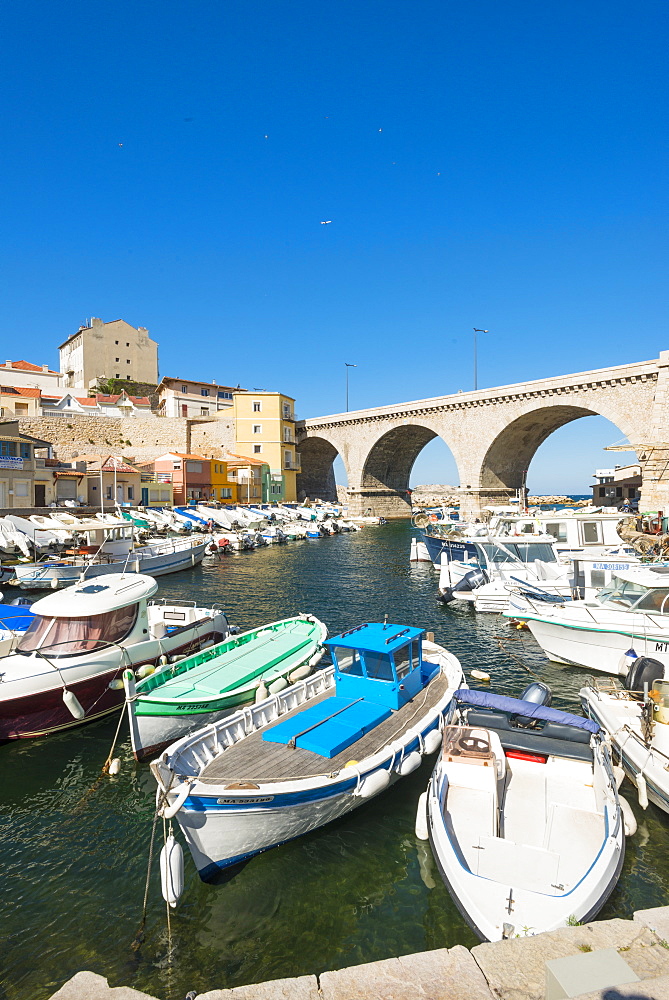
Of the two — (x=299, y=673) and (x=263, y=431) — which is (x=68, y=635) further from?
(x=263, y=431)

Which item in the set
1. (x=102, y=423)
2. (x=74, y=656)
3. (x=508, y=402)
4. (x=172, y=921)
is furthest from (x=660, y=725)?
(x=102, y=423)

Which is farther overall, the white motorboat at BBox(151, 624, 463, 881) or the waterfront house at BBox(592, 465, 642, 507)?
the waterfront house at BBox(592, 465, 642, 507)

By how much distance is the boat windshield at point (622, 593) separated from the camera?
1245cm

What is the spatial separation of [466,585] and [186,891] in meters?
15.6

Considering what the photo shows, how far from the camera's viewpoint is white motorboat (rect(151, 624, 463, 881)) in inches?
230

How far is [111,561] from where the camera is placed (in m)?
24.2

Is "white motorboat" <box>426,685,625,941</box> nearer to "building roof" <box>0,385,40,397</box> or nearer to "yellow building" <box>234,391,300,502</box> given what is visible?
"yellow building" <box>234,391,300,502</box>

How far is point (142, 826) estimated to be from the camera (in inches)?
279

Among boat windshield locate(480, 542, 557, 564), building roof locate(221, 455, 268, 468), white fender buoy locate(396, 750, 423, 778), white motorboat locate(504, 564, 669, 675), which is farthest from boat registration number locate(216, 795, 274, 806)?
building roof locate(221, 455, 268, 468)

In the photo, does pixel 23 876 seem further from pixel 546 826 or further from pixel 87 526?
pixel 87 526

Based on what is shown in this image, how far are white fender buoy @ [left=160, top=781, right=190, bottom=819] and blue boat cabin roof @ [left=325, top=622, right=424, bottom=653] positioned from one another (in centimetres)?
327

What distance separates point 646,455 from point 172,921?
3570 centimetres

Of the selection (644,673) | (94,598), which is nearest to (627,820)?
(644,673)

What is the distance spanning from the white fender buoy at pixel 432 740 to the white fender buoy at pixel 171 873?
10.9 feet
